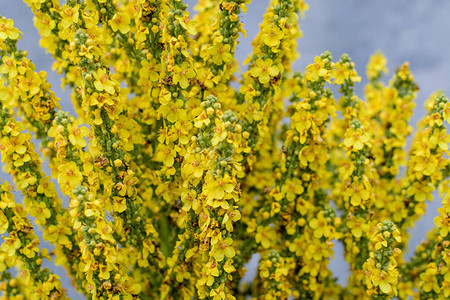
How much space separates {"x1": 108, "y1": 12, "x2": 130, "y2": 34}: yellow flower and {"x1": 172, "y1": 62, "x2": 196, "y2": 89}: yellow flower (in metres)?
0.61

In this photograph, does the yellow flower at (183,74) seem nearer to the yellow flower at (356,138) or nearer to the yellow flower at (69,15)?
the yellow flower at (69,15)

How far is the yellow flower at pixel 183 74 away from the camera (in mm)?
3171

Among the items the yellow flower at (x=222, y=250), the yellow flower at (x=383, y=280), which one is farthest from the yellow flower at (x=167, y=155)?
the yellow flower at (x=383, y=280)

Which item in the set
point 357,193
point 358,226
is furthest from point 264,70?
point 358,226

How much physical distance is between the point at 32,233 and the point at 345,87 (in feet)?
8.00

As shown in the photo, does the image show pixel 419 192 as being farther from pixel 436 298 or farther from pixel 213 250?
pixel 213 250

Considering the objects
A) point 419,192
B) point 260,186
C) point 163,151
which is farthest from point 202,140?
point 419,192

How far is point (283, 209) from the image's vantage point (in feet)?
12.9

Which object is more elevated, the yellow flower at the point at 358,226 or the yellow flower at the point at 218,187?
the yellow flower at the point at 358,226

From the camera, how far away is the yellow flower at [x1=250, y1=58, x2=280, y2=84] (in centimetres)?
348

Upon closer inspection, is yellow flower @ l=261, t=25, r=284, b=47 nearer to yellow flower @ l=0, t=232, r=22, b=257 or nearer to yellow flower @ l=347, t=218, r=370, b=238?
yellow flower @ l=347, t=218, r=370, b=238

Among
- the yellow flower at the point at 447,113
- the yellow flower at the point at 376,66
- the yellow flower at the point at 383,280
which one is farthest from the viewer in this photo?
the yellow flower at the point at 376,66

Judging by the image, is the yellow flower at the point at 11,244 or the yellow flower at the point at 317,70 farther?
the yellow flower at the point at 317,70

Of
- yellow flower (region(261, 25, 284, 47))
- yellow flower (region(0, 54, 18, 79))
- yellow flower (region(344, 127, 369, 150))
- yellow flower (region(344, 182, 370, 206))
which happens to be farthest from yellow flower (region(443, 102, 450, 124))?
yellow flower (region(0, 54, 18, 79))
